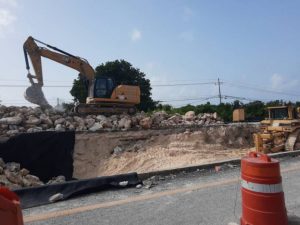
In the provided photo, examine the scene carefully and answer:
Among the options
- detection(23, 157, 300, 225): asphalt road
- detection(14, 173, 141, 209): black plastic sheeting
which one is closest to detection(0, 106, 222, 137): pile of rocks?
detection(14, 173, 141, 209): black plastic sheeting

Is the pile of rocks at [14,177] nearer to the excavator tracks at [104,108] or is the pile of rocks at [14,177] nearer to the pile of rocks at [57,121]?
the pile of rocks at [57,121]

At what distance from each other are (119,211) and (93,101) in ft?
51.1

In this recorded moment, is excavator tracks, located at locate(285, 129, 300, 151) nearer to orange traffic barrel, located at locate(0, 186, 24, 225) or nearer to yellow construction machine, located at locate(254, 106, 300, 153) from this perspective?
yellow construction machine, located at locate(254, 106, 300, 153)

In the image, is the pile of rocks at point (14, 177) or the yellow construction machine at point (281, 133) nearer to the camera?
the pile of rocks at point (14, 177)

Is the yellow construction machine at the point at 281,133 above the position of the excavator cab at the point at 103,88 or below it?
below

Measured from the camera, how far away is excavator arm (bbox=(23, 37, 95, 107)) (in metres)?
18.5

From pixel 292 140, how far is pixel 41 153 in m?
9.44

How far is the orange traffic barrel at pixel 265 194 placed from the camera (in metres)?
3.68

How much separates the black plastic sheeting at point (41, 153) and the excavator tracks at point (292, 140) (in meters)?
8.38

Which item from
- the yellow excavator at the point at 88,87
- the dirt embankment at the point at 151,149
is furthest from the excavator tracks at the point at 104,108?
the dirt embankment at the point at 151,149

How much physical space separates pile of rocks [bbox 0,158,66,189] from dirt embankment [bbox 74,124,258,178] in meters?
2.89

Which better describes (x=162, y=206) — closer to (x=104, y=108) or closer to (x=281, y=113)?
(x=281, y=113)

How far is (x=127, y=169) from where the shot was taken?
1323 cm

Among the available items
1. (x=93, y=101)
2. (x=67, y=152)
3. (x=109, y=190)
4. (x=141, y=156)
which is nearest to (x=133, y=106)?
(x=93, y=101)
